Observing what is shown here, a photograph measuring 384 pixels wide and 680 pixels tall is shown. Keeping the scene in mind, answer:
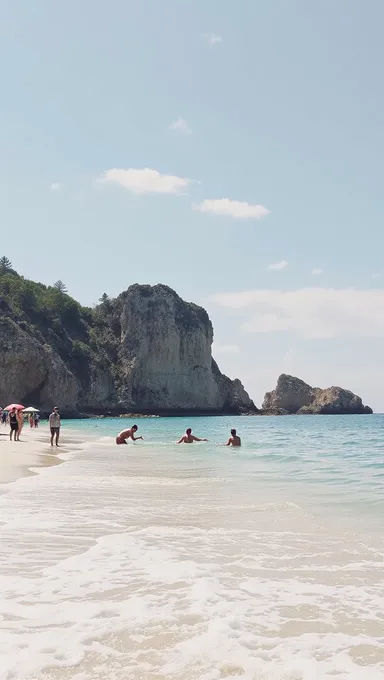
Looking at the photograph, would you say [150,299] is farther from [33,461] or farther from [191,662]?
[191,662]

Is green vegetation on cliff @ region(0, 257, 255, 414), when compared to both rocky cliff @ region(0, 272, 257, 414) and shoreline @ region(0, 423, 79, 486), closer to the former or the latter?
rocky cliff @ region(0, 272, 257, 414)

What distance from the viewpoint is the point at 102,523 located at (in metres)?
7.71

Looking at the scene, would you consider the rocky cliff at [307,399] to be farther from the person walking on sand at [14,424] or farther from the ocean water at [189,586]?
the ocean water at [189,586]

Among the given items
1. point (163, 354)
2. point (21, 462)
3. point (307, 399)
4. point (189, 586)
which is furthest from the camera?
point (307, 399)

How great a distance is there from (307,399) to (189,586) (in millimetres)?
149496

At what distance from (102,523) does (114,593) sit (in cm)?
290

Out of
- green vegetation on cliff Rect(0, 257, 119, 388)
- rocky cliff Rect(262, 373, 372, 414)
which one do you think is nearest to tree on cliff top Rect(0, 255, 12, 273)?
green vegetation on cliff Rect(0, 257, 119, 388)

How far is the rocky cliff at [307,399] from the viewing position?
145750 mm

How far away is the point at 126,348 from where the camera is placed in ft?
369

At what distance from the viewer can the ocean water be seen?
3621 millimetres

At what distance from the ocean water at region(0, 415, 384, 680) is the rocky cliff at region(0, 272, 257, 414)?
273ft

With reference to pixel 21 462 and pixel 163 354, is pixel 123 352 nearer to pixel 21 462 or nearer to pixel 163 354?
pixel 163 354

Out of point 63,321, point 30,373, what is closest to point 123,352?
point 63,321

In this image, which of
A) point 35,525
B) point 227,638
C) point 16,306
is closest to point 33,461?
point 35,525
